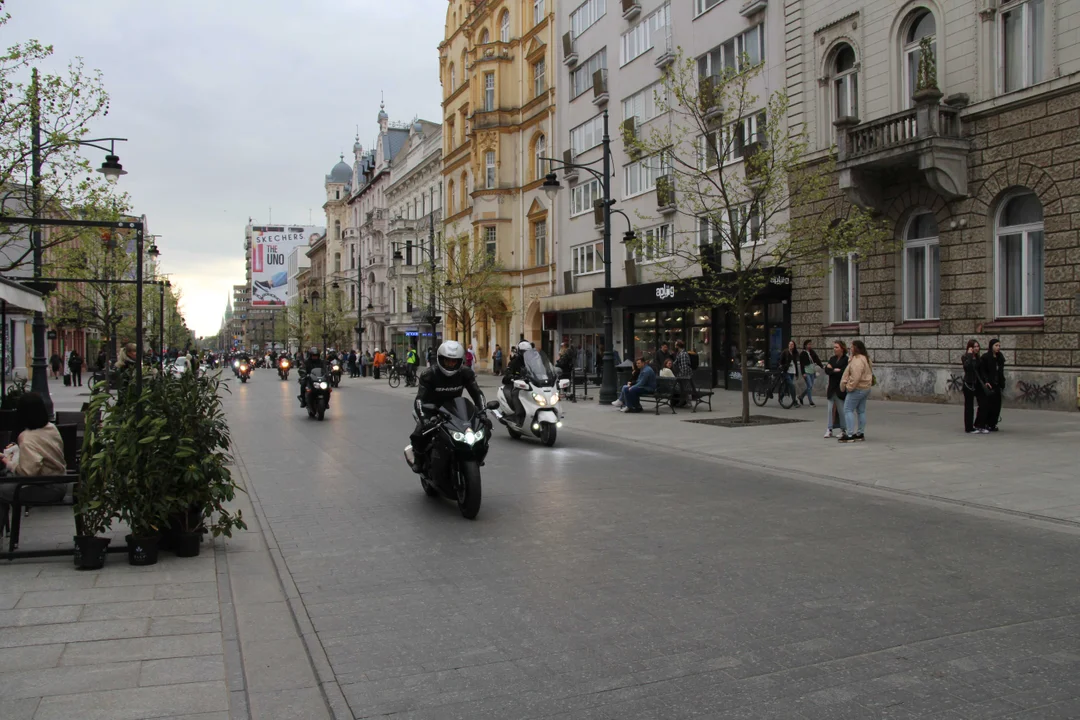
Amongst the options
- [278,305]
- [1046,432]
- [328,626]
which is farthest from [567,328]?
[278,305]

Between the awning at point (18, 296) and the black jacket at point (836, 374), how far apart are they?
11402mm

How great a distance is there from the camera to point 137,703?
3.80 m

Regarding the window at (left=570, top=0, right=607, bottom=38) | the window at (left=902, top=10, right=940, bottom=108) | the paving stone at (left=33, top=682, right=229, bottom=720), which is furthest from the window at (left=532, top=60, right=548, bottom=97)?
the paving stone at (left=33, top=682, right=229, bottom=720)

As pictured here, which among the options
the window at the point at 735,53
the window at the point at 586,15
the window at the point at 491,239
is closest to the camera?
the window at the point at 735,53

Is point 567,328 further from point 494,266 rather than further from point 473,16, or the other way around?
point 473,16

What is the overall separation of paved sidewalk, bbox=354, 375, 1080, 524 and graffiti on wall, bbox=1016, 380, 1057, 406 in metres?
0.32

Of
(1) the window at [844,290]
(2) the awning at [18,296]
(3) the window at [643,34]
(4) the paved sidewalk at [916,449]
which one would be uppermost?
(3) the window at [643,34]

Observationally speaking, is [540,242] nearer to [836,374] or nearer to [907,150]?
[907,150]

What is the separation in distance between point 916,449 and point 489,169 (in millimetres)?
36862

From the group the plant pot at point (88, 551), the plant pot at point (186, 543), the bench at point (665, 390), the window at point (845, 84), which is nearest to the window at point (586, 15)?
the window at point (845, 84)

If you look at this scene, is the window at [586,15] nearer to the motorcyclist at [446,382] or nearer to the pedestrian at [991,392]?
the pedestrian at [991,392]

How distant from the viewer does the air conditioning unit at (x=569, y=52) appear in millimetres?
38844

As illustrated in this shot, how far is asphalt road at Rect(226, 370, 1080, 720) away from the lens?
3.96 metres

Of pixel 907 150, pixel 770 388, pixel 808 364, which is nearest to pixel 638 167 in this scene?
pixel 808 364
